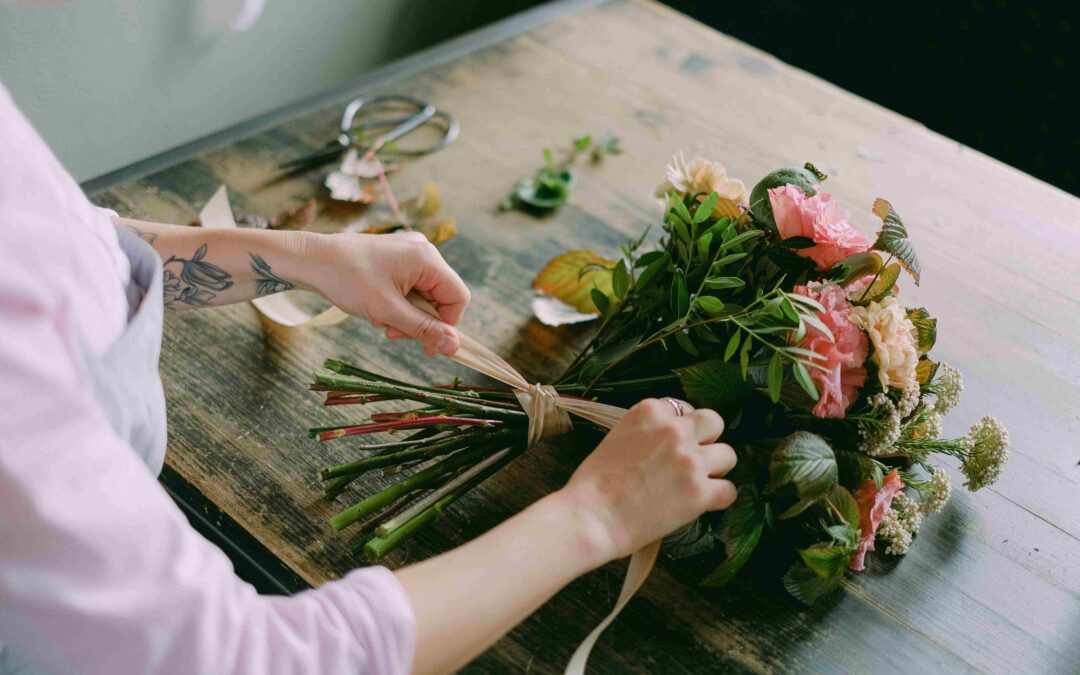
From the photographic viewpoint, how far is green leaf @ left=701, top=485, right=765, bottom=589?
75 centimetres

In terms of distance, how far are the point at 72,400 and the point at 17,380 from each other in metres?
0.03

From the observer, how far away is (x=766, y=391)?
782 mm

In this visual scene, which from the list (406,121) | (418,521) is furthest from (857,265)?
(406,121)

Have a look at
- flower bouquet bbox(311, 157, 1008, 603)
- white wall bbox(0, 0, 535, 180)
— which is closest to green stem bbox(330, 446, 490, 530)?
flower bouquet bbox(311, 157, 1008, 603)

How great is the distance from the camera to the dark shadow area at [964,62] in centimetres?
251

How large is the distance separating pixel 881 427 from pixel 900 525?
12 cm

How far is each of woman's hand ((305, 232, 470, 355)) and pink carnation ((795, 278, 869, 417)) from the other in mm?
352

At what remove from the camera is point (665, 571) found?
0.82m

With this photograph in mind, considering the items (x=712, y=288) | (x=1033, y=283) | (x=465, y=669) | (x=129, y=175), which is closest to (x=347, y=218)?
(x=129, y=175)

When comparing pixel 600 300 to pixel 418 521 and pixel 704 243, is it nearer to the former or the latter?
pixel 704 243

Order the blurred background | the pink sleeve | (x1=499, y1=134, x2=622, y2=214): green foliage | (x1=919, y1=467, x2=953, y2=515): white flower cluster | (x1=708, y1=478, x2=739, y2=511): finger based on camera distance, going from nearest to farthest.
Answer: the pink sleeve < (x1=708, y1=478, x2=739, y2=511): finger < (x1=919, y1=467, x2=953, y2=515): white flower cluster < (x1=499, y1=134, x2=622, y2=214): green foliage < the blurred background

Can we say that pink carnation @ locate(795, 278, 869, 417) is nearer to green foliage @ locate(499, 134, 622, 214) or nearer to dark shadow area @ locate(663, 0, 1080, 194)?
green foliage @ locate(499, 134, 622, 214)

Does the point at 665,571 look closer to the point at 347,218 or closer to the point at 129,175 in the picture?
the point at 347,218

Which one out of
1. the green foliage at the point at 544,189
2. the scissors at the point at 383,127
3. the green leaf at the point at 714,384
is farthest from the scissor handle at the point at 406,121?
the green leaf at the point at 714,384
